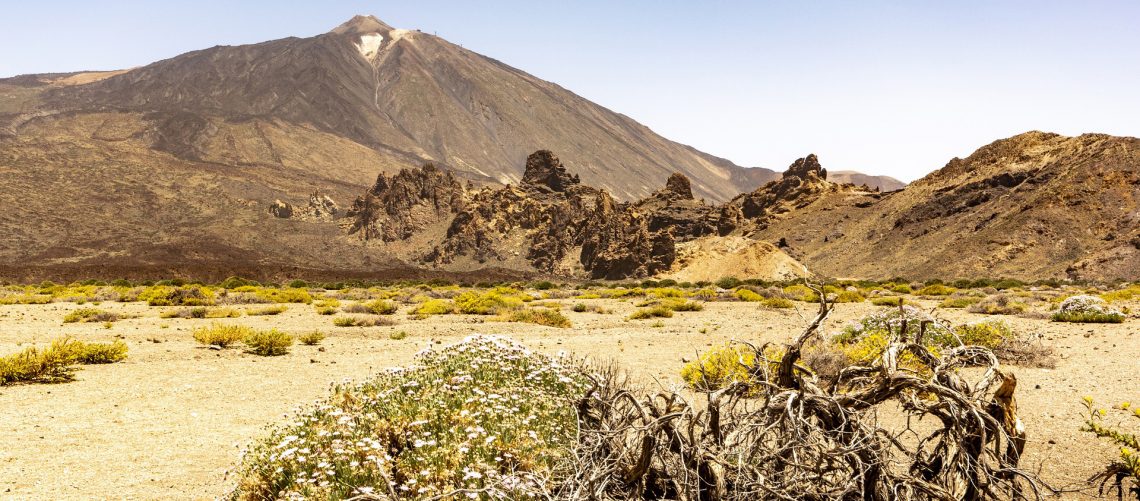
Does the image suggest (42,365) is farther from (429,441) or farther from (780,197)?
(780,197)

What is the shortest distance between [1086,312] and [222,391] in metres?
19.5

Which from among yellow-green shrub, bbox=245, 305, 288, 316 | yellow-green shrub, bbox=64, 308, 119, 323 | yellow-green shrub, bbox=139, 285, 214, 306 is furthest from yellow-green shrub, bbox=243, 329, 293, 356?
yellow-green shrub, bbox=139, 285, 214, 306

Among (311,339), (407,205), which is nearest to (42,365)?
(311,339)

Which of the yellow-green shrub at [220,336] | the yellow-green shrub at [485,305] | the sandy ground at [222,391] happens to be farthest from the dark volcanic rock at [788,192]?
the yellow-green shrub at [220,336]

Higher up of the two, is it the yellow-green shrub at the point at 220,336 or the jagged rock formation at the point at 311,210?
the jagged rock formation at the point at 311,210

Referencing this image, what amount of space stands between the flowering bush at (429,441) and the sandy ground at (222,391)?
50.0 inches

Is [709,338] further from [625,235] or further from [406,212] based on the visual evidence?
[406,212]

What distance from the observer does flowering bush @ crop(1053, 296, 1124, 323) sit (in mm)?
15586

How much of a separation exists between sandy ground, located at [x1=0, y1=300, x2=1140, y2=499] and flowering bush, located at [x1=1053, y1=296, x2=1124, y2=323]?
0.59m

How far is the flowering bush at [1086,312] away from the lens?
614 inches

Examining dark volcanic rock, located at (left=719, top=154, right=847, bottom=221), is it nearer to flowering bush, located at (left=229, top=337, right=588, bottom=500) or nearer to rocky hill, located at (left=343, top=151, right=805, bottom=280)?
rocky hill, located at (left=343, top=151, right=805, bottom=280)

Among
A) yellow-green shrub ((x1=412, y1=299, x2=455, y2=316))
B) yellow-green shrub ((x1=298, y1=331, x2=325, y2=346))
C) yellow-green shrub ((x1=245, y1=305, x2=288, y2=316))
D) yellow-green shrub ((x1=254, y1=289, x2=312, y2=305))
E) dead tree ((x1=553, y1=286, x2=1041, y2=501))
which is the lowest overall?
yellow-green shrub ((x1=254, y1=289, x2=312, y2=305))

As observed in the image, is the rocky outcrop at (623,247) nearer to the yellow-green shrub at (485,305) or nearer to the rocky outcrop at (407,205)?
the rocky outcrop at (407,205)

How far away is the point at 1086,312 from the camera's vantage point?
16203 millimetres
